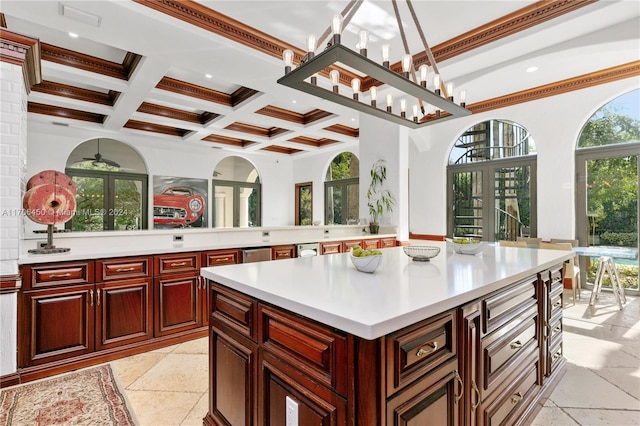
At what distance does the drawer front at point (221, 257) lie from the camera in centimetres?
306

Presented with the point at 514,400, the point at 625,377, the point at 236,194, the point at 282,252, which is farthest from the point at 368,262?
the point at 236,194

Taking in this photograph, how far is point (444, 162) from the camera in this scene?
638 centimetres

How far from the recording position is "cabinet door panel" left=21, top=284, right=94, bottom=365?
2236mm

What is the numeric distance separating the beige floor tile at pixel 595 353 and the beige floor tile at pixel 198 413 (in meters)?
2.93

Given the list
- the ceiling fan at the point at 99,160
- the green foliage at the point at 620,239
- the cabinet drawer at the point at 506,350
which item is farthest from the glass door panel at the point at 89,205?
the green foliage at the point at 620,239

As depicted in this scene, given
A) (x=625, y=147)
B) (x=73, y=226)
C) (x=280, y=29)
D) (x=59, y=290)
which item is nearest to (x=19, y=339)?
(x=59, y=290)

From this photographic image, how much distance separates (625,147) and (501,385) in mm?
4993

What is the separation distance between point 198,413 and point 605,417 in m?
2.49

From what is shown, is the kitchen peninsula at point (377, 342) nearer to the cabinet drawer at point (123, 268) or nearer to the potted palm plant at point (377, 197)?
the cabinet drawer at point (123, 268)

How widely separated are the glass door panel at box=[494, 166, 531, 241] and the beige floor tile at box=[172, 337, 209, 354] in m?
5.38

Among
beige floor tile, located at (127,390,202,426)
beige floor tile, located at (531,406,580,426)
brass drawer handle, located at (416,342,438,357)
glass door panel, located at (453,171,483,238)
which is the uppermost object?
glass door panel, located at (453,171,483,238)

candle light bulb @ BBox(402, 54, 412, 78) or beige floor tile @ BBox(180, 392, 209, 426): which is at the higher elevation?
candle light bulb @ BBox(402, 54, 412, 78)

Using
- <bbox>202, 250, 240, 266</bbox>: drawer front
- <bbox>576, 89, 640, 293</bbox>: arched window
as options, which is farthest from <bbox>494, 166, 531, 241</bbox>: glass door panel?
<bbox>202, 250, 240, 266</bbox>: drawer front

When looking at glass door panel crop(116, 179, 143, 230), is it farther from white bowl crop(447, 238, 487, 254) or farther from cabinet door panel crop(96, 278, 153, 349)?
white bowl crop(447, 238, 487, 254)
